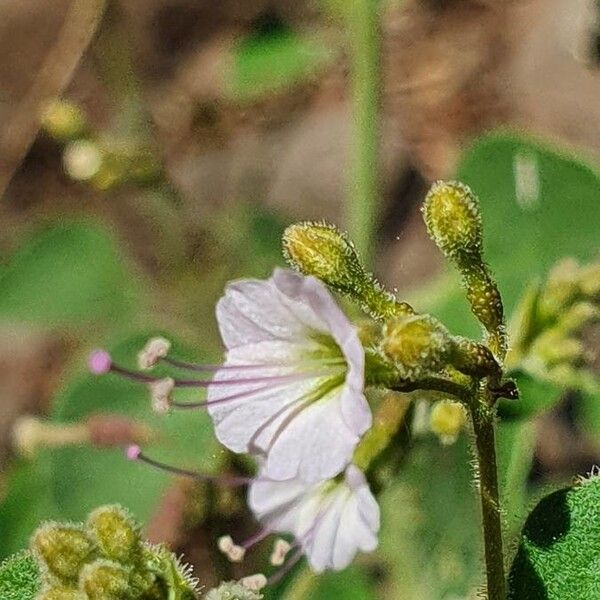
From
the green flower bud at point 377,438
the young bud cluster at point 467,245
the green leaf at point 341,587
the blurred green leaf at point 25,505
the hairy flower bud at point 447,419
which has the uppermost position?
the young bud cluster at point 467,245

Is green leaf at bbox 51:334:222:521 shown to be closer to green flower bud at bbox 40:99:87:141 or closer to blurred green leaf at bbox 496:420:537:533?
green flower bud at bbox 40:99:87:141

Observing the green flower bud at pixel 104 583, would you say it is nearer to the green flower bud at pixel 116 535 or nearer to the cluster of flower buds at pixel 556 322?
the green flower bud at pixel 116 535

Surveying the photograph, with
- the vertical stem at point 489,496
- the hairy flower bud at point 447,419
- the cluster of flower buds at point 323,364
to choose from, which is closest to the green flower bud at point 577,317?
the hairy flower bud at point 447,419

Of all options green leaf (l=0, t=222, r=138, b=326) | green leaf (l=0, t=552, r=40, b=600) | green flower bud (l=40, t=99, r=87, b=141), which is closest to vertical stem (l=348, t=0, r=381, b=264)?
green flower bud (l=40, t=99, r=87, b=141)

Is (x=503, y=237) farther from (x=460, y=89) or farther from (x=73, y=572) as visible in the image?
(x=460, y=89)

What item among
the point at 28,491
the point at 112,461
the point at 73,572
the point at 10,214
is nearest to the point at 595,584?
the point at 73,572

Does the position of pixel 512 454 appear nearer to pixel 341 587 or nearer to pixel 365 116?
pixel 341 587
